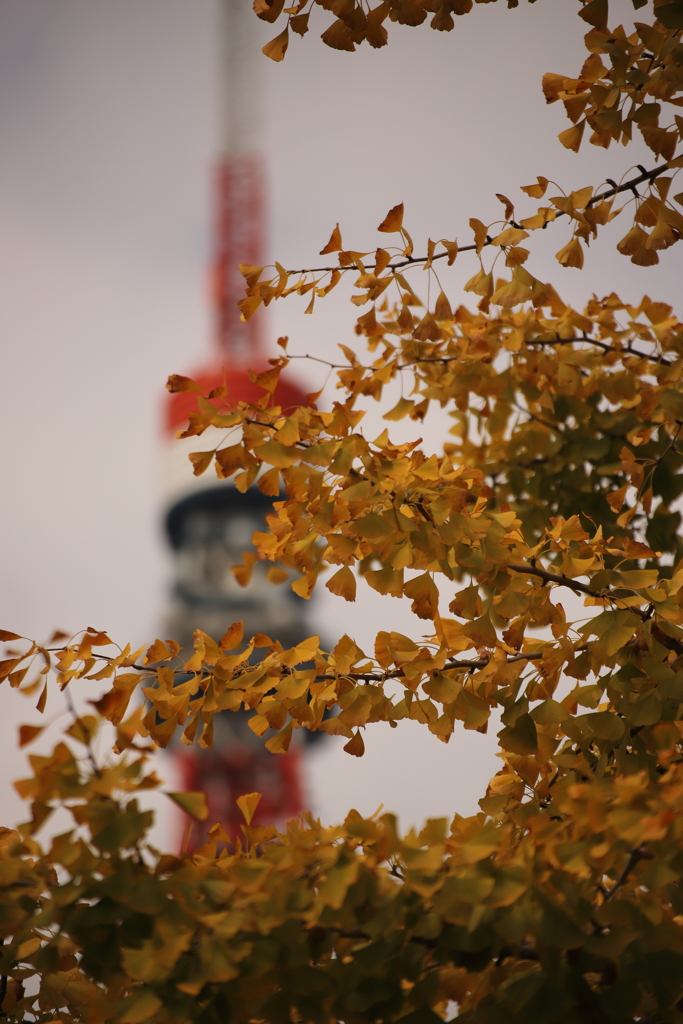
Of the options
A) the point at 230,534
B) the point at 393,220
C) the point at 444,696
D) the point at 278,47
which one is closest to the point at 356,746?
the point at 444,696

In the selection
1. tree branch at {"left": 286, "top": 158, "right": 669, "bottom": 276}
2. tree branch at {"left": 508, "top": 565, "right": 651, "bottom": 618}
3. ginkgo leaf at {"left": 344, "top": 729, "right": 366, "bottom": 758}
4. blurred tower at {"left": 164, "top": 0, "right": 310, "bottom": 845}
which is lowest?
ginkgo leaf at {"left": 344, "top": 729, "right": 366, "bottom": 758}

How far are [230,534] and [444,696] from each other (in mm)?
15961

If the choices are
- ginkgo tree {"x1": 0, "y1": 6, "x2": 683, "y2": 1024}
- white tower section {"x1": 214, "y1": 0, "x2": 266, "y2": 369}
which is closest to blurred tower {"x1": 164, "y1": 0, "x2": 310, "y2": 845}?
white tower section {"x1": 214, "y1": 0, "x2": 266, "y2": 369}

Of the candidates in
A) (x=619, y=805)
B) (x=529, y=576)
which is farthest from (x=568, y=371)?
(x=619, y=805)

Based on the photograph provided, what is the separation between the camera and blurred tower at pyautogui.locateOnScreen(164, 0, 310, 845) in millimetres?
16547

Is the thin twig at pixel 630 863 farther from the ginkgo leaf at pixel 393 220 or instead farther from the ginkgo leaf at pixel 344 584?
the ginkgo leaf at pixel 393 220

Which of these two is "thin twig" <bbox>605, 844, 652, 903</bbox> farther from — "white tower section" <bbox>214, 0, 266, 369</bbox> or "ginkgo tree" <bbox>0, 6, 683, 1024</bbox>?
"white tower section" <bbox>214, 0, 266, 369</bbox>

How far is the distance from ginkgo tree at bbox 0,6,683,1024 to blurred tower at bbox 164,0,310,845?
1384cm

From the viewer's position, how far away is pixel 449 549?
1521 millimetres

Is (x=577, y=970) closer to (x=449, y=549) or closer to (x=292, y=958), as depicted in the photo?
(x=292, y=958)

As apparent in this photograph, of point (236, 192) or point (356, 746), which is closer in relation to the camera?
point (356, 746)

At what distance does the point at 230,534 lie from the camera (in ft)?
56.7

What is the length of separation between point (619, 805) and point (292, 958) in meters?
0.45

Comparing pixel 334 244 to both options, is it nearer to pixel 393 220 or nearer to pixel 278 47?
pixel 393 220
